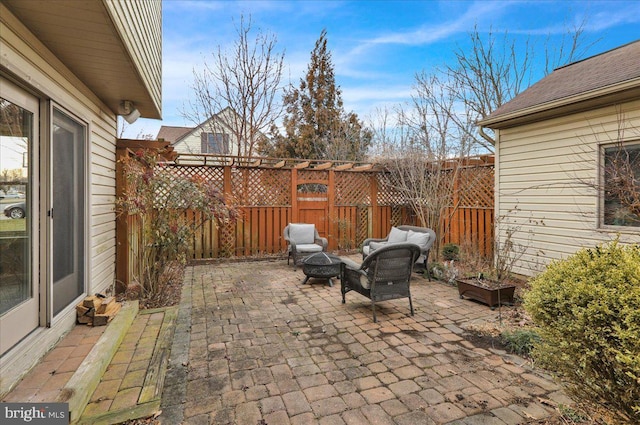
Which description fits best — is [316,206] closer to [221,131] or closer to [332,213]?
[332,213]

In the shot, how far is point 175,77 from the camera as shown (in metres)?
10.1

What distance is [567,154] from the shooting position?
4672 mm

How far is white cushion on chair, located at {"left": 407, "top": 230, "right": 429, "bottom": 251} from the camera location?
5520 mm

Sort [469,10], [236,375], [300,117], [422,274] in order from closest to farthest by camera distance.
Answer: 1. [236,375]
2. [422,274]
3. [469,10]
4. [300,117]

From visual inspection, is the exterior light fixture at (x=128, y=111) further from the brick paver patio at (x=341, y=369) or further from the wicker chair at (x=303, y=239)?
the wicker chair at (x=303, y=239)

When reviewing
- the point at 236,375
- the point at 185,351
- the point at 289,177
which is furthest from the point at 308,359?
the point at 289,177

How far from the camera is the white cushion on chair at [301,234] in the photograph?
6.82 meters

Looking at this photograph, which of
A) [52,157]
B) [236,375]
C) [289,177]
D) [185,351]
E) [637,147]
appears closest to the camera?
[236,375]

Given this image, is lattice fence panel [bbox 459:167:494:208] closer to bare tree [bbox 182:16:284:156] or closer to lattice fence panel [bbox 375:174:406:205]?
lattice fence panel [bbox 375:174:406:205]

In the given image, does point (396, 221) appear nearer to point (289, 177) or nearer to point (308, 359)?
point (289, 177)

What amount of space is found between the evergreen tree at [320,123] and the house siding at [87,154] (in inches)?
402

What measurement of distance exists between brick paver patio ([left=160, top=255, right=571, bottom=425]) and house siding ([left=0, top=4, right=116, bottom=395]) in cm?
98

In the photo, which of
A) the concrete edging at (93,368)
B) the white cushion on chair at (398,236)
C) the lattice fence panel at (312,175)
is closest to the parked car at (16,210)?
the concrete edging at (93,368)

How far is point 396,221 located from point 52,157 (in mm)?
7880
